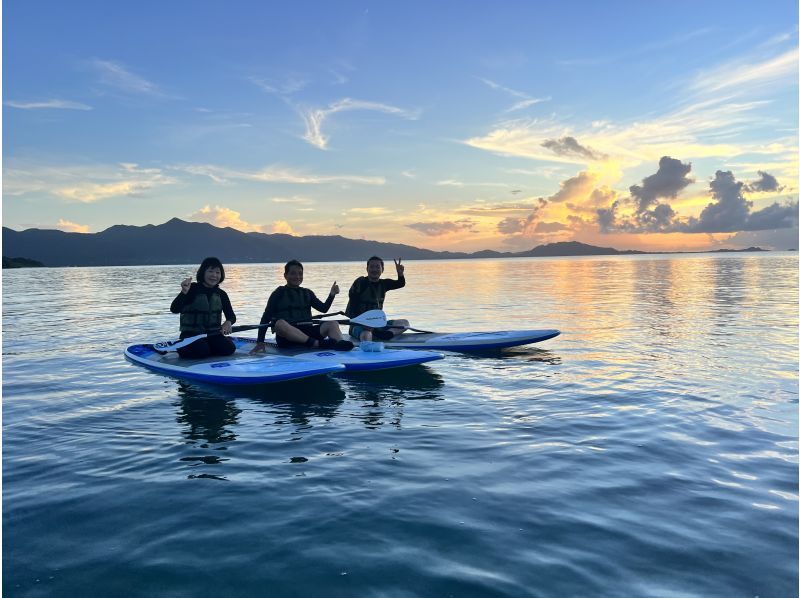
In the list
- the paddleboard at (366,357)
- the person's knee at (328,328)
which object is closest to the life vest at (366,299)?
the person's knee at (328,328)

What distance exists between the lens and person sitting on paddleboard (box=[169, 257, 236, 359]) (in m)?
11.4

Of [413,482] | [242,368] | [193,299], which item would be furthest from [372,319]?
[413,482]

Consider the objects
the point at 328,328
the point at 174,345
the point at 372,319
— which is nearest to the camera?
the point at 174,345

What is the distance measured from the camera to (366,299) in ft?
44.9

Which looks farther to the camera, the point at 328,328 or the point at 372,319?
the point at 372,319

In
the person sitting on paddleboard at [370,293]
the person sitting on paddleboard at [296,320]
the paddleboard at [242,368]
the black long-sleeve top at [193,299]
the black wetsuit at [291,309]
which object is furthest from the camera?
the person sitting on paddleboard at [370,293]

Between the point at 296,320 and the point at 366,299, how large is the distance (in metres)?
2.09

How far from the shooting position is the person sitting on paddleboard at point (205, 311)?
37.3 ft

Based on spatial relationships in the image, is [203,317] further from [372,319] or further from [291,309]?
[372,319]

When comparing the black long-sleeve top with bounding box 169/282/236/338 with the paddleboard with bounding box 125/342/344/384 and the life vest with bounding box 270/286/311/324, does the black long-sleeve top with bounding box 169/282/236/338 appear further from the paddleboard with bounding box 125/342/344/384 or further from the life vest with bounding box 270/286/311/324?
the life vest with bounding box 270/286/311/324

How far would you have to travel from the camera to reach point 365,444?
703 centimetres

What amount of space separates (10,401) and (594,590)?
10.3 meters

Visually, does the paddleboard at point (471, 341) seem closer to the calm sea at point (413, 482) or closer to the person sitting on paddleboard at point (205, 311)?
the calm sea at point (413, 482)

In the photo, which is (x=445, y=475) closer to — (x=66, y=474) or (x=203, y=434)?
(x=203, y=434)
